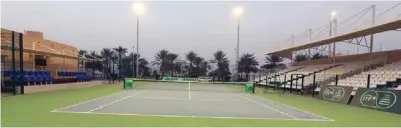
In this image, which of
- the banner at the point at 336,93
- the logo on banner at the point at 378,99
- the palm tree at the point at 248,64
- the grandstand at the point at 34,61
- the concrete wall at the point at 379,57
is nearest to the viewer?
the logo on banner at the point at 378,99

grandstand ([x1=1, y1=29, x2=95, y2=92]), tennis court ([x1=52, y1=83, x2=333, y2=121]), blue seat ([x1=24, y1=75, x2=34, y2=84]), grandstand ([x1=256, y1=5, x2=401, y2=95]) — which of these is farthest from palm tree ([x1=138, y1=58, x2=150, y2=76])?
tennis court ([x1=52, y1=83, x2=333, y2=121])

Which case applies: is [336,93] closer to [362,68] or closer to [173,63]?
[362,68]

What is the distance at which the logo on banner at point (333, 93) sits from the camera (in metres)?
20.0

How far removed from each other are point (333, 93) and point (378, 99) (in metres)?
4.82

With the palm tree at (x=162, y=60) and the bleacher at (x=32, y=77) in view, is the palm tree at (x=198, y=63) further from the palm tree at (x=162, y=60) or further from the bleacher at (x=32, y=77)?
the bleacher at (x=32, y=77)

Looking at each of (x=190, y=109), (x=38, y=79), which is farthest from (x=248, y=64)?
(x=190, y=109)

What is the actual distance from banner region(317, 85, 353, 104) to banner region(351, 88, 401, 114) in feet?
3.18

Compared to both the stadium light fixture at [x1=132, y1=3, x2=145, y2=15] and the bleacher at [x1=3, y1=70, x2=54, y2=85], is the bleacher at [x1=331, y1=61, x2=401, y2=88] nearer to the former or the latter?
the bleacher at [x1=3, y1=70, x2=54, y2=85]

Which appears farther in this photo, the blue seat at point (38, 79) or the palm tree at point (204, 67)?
the palm tree at point (204, 67)

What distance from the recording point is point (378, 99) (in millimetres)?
16156

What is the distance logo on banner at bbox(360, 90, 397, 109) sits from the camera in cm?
1522

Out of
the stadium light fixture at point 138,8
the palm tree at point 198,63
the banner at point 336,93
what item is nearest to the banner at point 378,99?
the banner at point 336,93

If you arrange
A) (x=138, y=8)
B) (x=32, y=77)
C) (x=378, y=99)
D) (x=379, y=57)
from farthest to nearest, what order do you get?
(x=138, y=8)
(x=379, y=57)
(x=32, y=77)
(x=378, y=99)

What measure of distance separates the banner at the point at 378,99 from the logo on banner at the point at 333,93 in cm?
161
